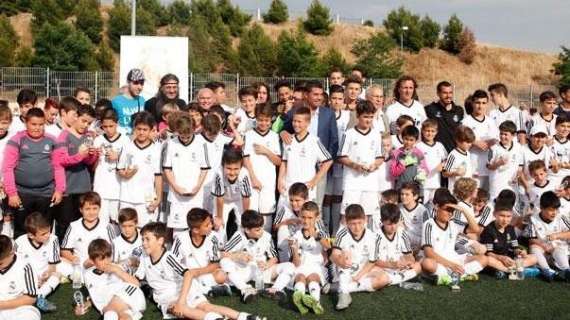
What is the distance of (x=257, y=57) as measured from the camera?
3672 cm

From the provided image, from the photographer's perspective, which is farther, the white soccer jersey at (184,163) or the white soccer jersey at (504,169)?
the white soccer jersey at (504,169)

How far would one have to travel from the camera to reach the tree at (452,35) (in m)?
47.7

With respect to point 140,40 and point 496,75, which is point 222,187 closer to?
point 140,40

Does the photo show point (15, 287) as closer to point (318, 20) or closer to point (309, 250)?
point (309, 250)

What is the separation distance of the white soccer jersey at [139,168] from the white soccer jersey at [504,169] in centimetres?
398

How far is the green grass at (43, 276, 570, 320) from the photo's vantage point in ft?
17.4

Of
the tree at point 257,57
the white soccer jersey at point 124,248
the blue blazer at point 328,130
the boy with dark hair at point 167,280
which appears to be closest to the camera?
the boy with dark hair at point 167,280

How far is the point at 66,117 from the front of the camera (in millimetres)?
6766

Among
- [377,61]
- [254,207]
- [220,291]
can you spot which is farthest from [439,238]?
[377,61]

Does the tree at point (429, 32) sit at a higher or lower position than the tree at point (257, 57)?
higher

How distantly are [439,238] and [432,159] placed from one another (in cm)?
114

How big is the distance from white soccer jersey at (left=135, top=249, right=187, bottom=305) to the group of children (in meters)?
0.01

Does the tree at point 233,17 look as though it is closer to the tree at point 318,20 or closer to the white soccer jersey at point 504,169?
the tree at point 318,20

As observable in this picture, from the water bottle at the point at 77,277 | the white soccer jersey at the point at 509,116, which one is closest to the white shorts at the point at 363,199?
the white soccer jersey at the point at 509,116
